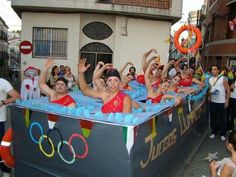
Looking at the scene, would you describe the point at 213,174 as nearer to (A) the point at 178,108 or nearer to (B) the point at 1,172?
(A) the point at 178,108

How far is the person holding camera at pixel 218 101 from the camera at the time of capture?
8.54m

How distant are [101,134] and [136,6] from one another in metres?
15.0

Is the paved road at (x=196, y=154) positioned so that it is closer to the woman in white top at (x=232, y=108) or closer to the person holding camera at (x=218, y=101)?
the person holding camera at (x=218, y=101)

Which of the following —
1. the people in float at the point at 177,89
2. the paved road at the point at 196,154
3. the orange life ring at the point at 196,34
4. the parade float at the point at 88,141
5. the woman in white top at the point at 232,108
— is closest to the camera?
the parade float at the point at 88,141

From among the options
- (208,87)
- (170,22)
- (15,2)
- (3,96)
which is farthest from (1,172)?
(170,22)

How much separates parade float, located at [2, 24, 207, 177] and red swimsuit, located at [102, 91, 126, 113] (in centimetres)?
22

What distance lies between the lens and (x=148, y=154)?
161 inches

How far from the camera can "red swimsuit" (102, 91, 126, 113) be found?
14.5ft

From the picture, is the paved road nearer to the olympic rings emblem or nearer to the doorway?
the olympic rings emblem

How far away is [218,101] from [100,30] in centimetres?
1117

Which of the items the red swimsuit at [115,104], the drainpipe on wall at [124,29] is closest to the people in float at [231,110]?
the red swimsuit at [115,104]

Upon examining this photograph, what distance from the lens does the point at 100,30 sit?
61.5 feet

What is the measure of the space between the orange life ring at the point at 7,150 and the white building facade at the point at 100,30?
13273mm

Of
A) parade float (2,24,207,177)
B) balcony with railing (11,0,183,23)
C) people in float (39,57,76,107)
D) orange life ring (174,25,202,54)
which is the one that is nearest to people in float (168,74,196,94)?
parade float (2,24,207,177)
